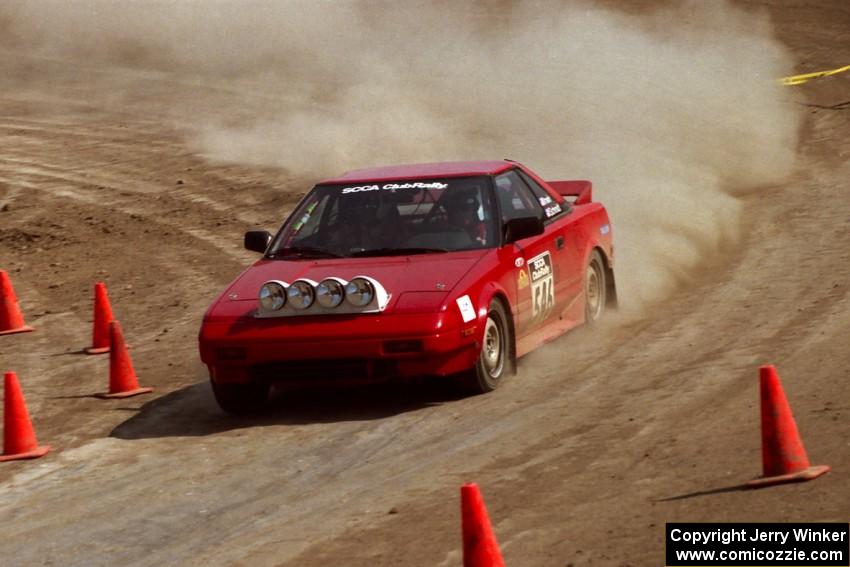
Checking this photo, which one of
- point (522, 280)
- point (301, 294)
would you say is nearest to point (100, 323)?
point (301, 294)

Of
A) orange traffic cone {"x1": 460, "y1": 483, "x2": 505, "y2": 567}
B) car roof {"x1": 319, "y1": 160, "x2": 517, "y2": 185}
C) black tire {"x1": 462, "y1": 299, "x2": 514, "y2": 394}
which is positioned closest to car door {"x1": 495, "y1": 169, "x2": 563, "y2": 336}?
car roof {"x1": 319, "y1": 160, "x2": 517, "y2": 185}

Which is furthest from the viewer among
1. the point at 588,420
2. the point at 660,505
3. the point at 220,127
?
the point at 220,127

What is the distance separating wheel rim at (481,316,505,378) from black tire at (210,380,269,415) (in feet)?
4.57

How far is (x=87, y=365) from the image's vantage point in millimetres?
12484

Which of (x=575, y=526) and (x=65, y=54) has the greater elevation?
(x=65, y=54)

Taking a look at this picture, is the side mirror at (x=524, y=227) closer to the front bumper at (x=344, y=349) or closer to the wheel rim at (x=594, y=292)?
the front bumper at (x=344, y=349)

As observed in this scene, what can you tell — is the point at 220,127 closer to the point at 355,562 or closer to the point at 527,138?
the point at 527,138

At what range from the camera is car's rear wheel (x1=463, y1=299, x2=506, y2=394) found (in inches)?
389

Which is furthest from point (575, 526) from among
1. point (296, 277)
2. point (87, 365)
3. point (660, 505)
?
point (87, 365)

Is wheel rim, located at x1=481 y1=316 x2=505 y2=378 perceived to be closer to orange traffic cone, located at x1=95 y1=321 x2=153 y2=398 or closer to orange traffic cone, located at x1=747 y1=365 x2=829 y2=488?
orange traffic cone, located at x1=95 y1=321 x2=153 y2=398

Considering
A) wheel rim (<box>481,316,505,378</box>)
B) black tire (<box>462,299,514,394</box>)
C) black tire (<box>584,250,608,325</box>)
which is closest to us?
black tire (<box>462,299,514,394</box>)

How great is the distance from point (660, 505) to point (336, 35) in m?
24.9

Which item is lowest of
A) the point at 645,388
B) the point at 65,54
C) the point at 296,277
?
the point at 645,388

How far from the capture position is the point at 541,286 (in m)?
10.9
